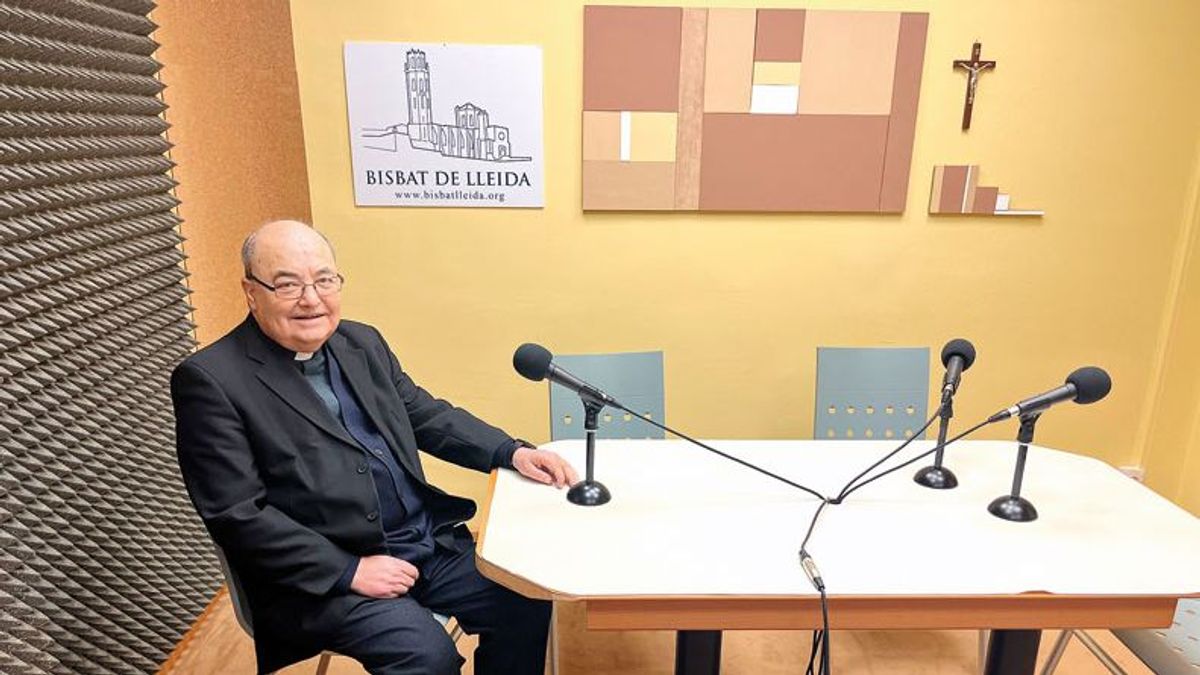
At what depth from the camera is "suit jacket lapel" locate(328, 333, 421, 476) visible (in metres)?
1.67

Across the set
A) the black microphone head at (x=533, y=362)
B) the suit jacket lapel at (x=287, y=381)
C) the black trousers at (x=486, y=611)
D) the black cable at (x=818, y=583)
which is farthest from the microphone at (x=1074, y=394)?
the suit jacket lapel at (x=287, y=381)

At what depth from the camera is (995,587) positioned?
1301 millimetres

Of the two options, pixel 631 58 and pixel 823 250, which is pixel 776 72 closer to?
pixel 631 58

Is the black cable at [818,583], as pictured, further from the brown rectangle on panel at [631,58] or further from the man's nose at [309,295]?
the brown rectangle on panel at [631,58]

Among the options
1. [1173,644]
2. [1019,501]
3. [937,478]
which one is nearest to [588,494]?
[937,478]

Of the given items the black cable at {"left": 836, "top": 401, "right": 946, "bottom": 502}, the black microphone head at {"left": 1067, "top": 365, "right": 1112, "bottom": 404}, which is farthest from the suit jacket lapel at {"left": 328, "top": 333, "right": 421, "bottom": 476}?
the black microphone head at {"left": 1067, "top": 365, "right": 1112, "bottom": 404}

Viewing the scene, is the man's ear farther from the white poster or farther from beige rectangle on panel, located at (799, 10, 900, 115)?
beige rectangle on panel, located at (799, 10, 900, 115)

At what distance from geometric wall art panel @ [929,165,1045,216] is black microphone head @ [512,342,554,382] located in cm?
193

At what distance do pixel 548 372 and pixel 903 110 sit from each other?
189 cm

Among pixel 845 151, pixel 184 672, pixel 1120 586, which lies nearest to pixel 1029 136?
pixel 845 151

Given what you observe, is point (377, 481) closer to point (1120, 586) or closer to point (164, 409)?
point (164, 409)

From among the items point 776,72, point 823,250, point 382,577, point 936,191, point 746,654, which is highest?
point 776,72

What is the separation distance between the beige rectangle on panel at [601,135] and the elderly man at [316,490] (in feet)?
4.17

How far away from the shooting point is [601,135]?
2.58 metres
